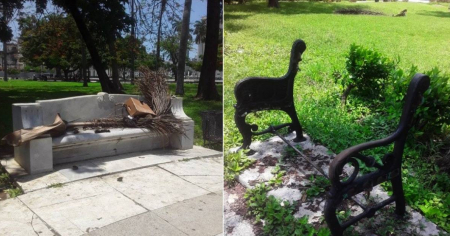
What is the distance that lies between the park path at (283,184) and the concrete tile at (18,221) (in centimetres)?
88

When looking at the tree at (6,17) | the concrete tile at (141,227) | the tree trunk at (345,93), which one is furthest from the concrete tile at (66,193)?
the tree trunk at (345,93)

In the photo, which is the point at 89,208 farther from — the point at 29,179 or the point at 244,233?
the point at 244,233

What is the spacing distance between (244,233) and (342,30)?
1069 millimetres

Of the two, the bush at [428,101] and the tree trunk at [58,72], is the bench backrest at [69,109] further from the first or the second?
the bush at [428,101]

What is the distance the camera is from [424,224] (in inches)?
66.3

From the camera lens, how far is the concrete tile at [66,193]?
4.99ft

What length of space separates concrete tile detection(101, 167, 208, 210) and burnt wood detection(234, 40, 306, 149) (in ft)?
1.27


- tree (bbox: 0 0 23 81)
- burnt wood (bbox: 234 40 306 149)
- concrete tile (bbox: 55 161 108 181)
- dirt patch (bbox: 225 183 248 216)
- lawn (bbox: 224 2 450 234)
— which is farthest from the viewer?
dirt patch (bbox: 225 183 248 216)

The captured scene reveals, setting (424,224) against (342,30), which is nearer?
(424,224)

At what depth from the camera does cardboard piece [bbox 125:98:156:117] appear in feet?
5.85

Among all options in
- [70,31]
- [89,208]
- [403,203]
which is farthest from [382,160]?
[70,31]

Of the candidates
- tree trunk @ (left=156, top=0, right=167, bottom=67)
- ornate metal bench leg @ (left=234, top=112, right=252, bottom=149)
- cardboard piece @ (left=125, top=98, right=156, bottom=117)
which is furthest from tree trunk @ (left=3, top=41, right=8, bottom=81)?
ornate metal bench leg @ (left=234, top=112, right=252, bottom=149)

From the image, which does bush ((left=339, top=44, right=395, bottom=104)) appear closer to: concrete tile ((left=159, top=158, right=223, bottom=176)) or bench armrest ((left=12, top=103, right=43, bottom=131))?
concrete tile ((left=159, top=158, right=223, bottom=176))

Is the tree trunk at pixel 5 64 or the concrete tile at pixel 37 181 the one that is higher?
the tree trunk at pixel 5 64
